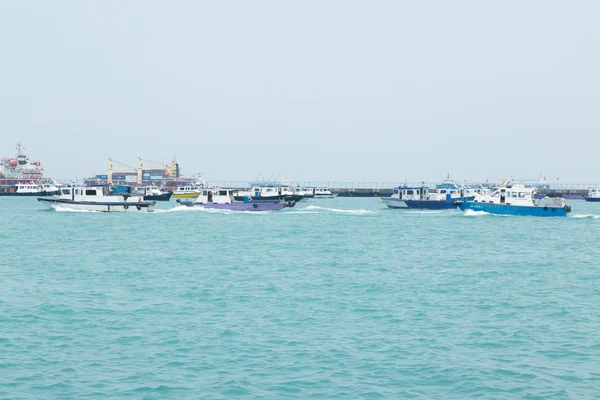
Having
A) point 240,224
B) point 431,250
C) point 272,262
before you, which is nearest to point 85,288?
point 272,262

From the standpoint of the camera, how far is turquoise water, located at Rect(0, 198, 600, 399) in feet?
51.1

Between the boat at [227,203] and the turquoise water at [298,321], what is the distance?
133 feet

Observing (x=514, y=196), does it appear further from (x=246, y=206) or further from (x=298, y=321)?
(x=298, y=321)

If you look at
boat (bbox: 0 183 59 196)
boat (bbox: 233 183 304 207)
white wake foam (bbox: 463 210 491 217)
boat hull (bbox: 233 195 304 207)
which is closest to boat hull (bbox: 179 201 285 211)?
boat hull (bbox: 233 195 304 207)

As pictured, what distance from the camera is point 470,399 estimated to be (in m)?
14.5

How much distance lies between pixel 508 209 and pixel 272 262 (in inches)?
1796

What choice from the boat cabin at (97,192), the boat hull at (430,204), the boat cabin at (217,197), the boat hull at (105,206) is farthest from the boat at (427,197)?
the boat cabin at (97,192)

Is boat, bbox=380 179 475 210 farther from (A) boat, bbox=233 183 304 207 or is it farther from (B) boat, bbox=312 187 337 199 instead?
(B) boat, bbox=312 187 337 199

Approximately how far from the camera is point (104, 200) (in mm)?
81062

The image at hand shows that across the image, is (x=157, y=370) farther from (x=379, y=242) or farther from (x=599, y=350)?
(x=379, y=242)

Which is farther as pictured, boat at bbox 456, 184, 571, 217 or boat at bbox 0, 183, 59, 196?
boat at bbox 0, 183, 59, 196

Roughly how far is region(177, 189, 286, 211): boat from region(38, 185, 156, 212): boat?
A: 7.23 m

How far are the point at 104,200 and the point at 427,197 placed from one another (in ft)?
140

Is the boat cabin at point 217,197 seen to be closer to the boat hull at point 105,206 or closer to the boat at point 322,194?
the boat hull at point 105,206
